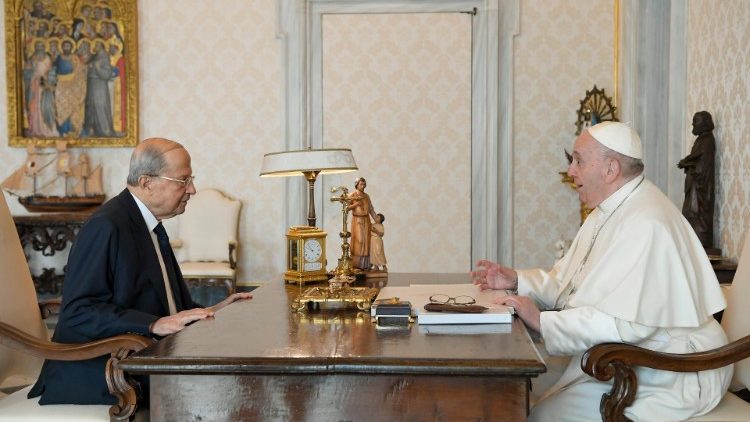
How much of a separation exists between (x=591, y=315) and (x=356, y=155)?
588cm

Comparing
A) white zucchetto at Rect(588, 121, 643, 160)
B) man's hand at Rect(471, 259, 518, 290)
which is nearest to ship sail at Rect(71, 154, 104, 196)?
man's hand at Rect(471, 259, 518, 290)

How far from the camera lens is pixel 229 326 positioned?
2.86 meters

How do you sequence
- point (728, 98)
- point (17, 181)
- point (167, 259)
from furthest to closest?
point (17, 181), point (728, 98), point (167, 259)

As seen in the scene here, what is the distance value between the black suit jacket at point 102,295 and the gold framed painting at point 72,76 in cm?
571

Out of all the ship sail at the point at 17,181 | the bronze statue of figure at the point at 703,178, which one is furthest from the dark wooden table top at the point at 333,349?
the ship sail at the point at 17,181

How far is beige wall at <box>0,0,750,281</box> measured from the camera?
8523mm

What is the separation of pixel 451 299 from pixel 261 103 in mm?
5872

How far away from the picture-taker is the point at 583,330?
2.97m

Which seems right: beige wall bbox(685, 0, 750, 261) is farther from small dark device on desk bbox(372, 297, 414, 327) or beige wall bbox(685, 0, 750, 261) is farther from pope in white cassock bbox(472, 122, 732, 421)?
small dark device on desk bbox(372, 297, 414, 327)

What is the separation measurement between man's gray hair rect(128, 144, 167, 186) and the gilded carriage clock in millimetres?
746

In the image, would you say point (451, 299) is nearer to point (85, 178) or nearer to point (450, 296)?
point (450, 296)

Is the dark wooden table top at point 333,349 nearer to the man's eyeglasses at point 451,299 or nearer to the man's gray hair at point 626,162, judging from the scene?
the man's eyeglasses at point 451,299

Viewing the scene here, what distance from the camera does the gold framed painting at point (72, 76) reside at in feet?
28.7

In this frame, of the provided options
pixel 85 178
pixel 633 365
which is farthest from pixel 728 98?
pixel 85 178
